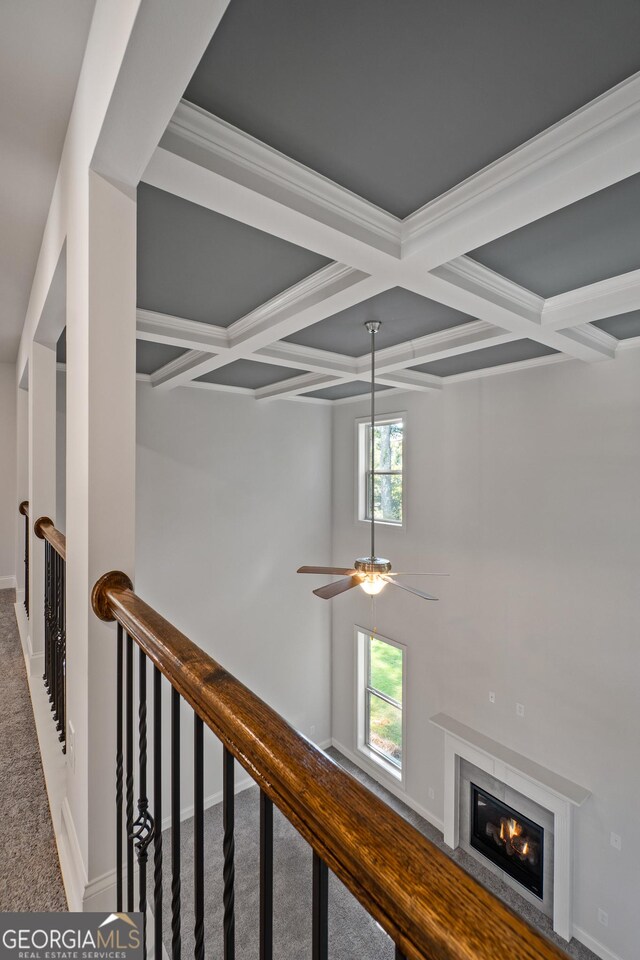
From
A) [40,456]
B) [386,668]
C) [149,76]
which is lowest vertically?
[386,668]

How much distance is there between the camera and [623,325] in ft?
11.8

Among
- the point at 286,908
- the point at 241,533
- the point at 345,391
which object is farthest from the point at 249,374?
the point at 286,908

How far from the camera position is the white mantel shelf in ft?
14.3

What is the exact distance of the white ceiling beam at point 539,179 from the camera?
4.87 ft

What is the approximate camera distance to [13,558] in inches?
234

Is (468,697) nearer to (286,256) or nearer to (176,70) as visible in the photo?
(286,256)

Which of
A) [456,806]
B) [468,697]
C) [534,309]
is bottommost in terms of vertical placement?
[456,806]

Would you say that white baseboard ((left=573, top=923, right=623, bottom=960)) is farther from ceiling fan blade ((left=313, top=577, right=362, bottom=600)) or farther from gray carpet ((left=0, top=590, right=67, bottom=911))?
gray carpet ((left=0, top=590, right=67, bottom=911))

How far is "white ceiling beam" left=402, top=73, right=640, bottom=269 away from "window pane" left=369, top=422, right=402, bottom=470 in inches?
165

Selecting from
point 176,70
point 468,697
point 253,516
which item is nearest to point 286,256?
point 176,70

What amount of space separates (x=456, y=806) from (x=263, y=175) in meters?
6.18

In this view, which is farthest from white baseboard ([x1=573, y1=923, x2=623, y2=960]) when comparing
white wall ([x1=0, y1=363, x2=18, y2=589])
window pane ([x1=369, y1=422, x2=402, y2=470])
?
white wall ([x1=0, y1=363, x2=18, y2=589])

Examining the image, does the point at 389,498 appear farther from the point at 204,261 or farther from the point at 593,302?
the point at 204,261

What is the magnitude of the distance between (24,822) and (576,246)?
3.41 m
